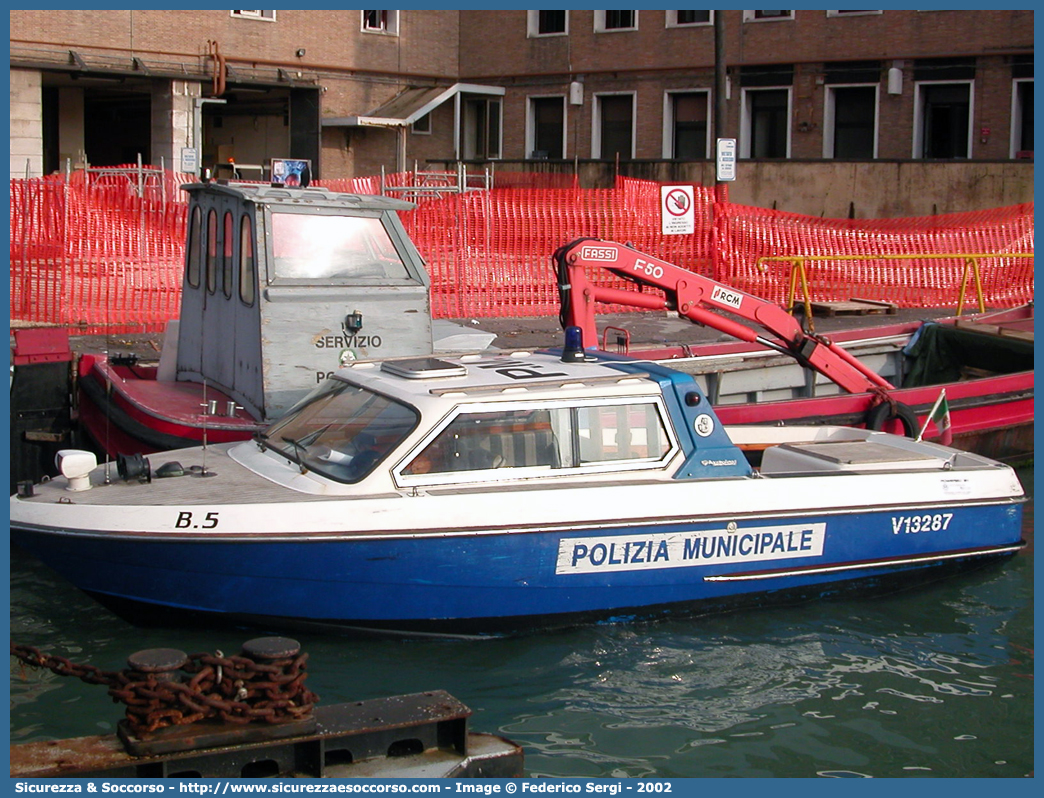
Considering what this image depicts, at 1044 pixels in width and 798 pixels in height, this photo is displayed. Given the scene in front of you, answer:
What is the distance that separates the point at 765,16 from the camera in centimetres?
3130

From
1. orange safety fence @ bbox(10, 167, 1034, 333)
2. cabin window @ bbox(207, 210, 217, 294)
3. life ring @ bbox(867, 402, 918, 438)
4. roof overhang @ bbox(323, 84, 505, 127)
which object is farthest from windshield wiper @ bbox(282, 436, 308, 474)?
roof overhang @ bbox(323, 84, 505, 127)

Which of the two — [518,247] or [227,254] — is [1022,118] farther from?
[227,254]

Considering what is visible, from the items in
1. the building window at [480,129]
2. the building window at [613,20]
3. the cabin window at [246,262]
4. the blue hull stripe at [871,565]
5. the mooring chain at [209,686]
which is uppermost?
the building window at [613,20]

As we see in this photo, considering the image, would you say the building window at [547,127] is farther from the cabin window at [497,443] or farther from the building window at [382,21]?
the cabin window at [497,443]

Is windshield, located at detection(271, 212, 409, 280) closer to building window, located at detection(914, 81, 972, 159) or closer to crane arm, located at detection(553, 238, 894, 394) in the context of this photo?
crane arm, located at detection(553, 238, 894, 394)

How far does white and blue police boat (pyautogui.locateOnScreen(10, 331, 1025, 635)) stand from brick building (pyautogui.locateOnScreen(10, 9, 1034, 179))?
59.0 feet

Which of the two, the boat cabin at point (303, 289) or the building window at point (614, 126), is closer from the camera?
the boat cabin at point (303, 289)

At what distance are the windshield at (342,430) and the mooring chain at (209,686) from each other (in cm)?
200

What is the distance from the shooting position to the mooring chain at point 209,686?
474cm

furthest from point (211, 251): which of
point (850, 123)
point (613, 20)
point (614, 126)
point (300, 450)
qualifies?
point (613, 20)

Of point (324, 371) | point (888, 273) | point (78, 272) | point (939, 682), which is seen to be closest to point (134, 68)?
point (78, 272)

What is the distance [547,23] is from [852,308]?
19578 mm

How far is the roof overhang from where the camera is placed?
113 ft

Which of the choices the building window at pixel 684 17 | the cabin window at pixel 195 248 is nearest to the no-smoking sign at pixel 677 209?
the cabin window at pixel 195 248
